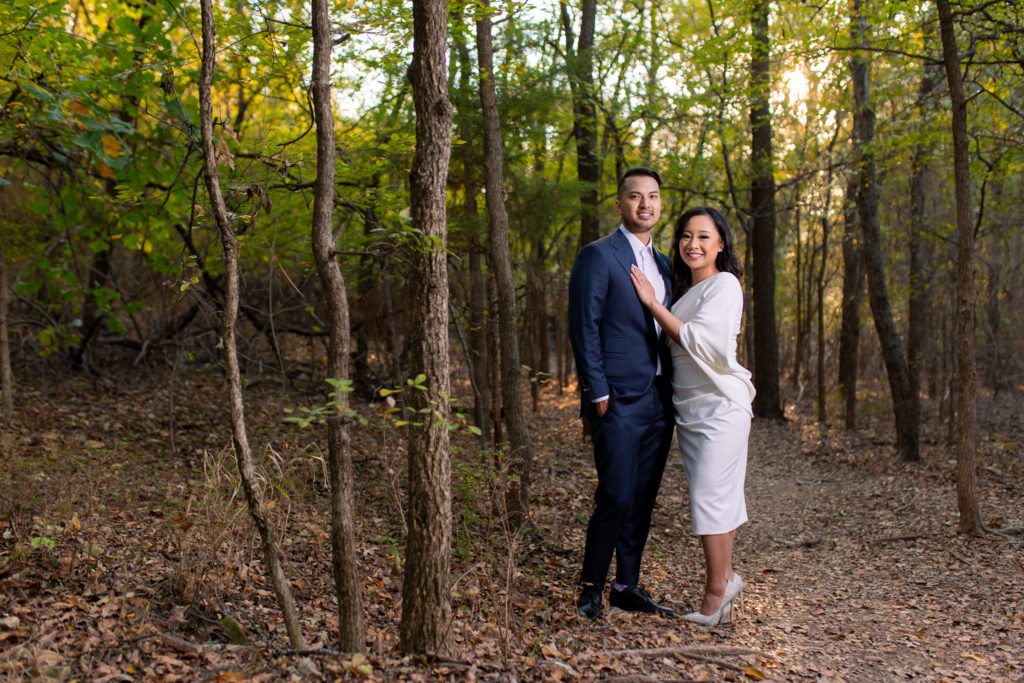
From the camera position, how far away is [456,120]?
677 centimetres

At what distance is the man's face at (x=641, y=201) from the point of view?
3977 mm

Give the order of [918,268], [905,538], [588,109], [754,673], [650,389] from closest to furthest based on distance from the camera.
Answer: [754,673] → [650,389] → [905,538] → [588,109] → [918,268]

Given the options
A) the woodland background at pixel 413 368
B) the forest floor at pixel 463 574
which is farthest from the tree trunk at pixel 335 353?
the forest floor at pixel 463 574

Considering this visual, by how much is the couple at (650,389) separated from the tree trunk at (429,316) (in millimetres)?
1176

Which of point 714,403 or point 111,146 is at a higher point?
point 111,146

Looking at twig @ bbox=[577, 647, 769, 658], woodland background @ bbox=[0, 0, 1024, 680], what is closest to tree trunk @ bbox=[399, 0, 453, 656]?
woodland background @ bbox=[0, 0, 1024, 680]

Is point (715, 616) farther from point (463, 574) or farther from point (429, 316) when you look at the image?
point (429, 316)

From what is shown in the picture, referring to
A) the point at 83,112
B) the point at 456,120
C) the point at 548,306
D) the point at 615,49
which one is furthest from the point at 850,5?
the point at 83,112

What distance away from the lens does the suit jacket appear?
3834 mm

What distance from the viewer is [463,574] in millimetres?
3252

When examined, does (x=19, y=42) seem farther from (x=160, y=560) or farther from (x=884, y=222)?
(x=884, y=222)

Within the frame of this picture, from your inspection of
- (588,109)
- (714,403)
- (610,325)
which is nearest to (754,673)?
(714,403)

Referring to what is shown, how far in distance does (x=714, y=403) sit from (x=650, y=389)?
0.35 meters

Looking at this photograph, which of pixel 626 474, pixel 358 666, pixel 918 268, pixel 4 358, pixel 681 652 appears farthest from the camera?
pixel 918 268
